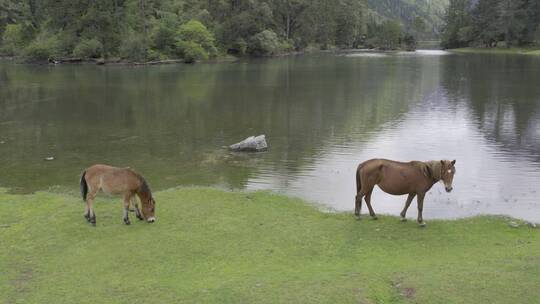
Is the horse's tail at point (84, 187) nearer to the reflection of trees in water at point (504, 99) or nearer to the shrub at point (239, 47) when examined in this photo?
the reflection of trees in water at point (504, 99)

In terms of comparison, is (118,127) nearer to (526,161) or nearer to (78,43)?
(526,161)

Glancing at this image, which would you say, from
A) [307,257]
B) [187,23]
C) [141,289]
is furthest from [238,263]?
[187,23]

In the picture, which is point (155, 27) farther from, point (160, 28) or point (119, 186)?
point (119, 186)

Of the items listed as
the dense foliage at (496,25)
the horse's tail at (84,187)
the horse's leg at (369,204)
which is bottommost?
the horse's leg at (369,204)

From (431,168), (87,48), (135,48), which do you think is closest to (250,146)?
(431,168)

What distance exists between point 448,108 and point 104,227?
3168 centimetres

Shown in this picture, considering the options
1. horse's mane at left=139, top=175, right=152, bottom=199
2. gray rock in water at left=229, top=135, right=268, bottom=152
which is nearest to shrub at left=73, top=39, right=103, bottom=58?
gray rock in water at left=229, top=135, right=268, bottom=152

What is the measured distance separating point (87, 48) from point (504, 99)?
78.6m

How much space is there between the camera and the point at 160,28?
97625mm

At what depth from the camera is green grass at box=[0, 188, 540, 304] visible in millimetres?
8570

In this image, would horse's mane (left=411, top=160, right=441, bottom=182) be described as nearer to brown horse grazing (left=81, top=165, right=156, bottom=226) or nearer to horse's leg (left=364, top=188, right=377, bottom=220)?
horse's leg (left=364, top=188, right=377, bottom=220)

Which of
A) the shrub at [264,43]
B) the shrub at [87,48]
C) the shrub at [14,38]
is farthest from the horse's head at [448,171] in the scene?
the shrub at [14,38]

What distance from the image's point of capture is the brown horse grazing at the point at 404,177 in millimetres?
12742

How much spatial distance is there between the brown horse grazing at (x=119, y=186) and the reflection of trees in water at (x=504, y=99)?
19.1 metres
